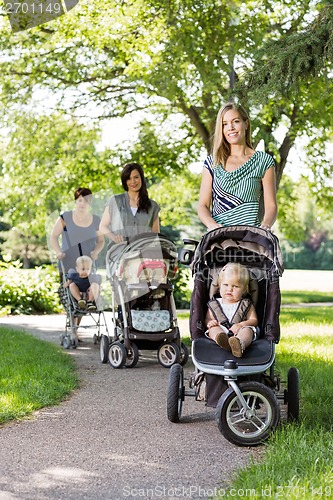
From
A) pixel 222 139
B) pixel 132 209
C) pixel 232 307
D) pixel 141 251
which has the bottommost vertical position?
pixel 232 307

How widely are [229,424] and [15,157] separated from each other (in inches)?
570

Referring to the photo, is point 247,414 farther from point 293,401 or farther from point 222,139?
point 222,139

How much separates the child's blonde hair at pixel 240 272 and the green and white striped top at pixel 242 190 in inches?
15.9

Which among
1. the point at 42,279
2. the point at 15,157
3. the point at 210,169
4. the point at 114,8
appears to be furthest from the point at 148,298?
the point at 15,157

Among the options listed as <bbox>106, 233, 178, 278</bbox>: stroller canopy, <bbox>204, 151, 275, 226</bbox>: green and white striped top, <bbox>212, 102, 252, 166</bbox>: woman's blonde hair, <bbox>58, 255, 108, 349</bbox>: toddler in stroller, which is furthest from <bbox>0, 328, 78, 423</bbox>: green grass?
<bbox>212, 102, 252, 166</bbox>: woman's blonde hair

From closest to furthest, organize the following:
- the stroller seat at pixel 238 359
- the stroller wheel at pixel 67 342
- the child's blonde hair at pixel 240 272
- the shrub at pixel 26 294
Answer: the stroller seat at pixel 238 359, the child's blonde hair at pixel 240 272, the stroller wheel at pixel 67 342, the shrub at pixel 26 294

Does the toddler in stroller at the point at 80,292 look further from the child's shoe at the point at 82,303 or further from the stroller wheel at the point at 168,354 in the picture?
the stroller wheel at the point at 168,354

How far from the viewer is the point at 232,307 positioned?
223 inches

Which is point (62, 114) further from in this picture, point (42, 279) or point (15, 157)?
point (42, 279)

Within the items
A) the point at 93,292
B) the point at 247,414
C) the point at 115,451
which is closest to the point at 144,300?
the point at 93,292

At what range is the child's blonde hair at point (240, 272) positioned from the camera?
5.68m

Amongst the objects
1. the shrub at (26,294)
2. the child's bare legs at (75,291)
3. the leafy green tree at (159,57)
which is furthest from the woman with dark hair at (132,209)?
the shrub at (26,294)

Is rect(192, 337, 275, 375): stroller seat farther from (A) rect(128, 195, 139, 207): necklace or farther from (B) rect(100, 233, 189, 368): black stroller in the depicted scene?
(A) rect(128, 195, 139, 207): necklace

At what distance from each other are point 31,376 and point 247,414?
2.90m
